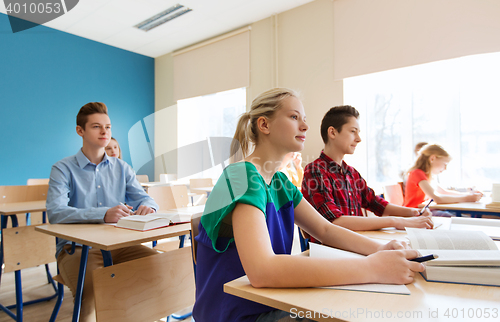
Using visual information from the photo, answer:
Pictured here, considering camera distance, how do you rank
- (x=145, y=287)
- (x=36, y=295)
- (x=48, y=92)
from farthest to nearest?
(x=48, y=92) → (x=36, y=295) → (x=145, y=287)

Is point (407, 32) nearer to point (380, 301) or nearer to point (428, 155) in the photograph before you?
point (428, 155)

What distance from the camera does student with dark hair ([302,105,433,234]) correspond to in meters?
1.31

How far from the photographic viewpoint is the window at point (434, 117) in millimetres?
3656

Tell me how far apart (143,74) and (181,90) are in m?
0.98

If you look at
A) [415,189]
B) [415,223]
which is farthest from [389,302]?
[415,189]

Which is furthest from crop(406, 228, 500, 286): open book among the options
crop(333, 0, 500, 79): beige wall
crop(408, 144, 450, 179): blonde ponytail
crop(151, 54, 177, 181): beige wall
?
crop(151, 54, 177, 181): beige wall

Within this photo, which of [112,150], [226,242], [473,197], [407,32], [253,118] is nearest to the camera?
[226,242]

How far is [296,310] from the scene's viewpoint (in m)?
0.59

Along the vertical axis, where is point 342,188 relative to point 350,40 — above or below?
below

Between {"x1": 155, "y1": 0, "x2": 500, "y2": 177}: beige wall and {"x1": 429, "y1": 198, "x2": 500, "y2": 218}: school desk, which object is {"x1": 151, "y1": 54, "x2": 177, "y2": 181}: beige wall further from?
{"x1": 429, "y1": 198, "x2": 500, "y2": 218}: school desk

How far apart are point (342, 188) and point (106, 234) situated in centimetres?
110

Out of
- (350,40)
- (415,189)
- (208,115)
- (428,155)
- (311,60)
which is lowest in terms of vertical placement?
(415,189)

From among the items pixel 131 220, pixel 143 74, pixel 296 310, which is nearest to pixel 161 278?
pixel 131 220

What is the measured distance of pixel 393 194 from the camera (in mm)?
2906
